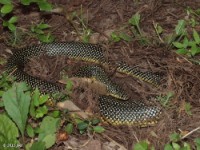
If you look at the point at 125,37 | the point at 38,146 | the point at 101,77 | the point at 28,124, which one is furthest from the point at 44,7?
the point at 38,146

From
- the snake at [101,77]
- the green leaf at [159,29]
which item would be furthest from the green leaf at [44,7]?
the green leaf at [159,29]

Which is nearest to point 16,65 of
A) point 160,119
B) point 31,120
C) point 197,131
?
point 31,120

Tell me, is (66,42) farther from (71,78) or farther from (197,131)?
(197,131)

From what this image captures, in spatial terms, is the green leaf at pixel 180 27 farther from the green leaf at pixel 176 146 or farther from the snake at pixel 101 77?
the green leaf at pixel 176 146

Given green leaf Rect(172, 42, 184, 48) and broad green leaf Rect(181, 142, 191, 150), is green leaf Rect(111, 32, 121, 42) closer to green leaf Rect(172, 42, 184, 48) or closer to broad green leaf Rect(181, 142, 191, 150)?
green leaf Rect(172, 42, 184, 48)

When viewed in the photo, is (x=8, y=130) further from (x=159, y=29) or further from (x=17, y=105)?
(x=159, y=29)

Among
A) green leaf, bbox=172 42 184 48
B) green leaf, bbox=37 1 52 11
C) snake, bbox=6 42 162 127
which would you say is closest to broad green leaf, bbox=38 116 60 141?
snake, bbox=6 42 162 127
